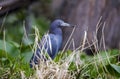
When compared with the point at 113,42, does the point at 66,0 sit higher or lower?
higher

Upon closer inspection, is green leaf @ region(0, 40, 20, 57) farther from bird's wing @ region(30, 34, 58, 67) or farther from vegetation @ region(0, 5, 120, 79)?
bird's wing @ region(30, 34, 58, 67)

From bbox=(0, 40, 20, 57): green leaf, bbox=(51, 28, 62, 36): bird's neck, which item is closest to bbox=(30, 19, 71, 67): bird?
bbox=(51, 28, 62, 36): bird's neck

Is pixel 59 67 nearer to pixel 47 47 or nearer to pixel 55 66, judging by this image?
pixel 55 66

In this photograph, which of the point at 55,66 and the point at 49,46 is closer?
the point at 55,66

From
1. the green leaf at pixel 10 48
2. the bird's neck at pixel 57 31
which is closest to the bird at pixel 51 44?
the bird's neck at pixel 57 31

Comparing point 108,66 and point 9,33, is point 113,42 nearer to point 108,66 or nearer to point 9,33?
point 9,33

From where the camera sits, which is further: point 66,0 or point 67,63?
point 66,0

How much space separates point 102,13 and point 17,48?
305 centimetres

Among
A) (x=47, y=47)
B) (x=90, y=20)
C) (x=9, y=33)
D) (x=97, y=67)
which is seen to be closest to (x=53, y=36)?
(x=47, y=47)

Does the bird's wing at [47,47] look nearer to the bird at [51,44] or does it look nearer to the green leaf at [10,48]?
the bird at [51,44]

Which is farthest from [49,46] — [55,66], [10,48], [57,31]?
[10,48]

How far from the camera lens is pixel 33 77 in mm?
4305

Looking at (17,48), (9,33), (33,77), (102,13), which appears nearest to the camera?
(33,77)

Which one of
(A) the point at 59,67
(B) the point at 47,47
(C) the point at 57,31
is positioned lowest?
(A) the point at 59,67
